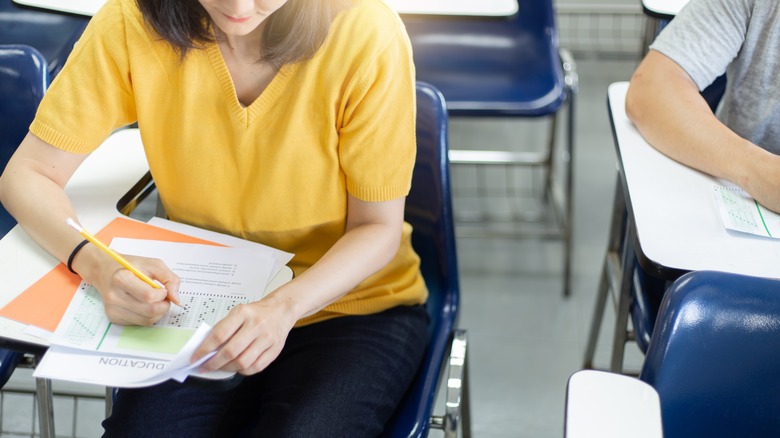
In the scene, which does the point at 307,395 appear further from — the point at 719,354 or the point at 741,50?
the point at 741,50

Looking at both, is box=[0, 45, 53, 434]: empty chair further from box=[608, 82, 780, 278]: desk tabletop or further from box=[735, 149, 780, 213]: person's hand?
box=[735, 149, 780, 213]: person's hand

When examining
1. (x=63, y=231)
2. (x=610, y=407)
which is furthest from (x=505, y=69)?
(x=610, y=407)

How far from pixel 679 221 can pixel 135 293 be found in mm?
766

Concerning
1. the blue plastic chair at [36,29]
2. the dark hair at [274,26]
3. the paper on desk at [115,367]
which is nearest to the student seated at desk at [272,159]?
the dark hair at [274,26]

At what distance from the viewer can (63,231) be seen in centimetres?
126

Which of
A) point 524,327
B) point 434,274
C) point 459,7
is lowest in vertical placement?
point 524,327

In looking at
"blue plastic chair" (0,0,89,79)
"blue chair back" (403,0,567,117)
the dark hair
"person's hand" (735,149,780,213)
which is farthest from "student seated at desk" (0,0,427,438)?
"blue plastic chair" (0,0,89,79)

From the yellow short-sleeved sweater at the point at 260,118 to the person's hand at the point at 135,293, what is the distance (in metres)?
0.22

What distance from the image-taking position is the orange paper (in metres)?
→ 1.12

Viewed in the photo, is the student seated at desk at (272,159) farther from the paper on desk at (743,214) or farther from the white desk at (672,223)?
the paper on desk at (743,214)

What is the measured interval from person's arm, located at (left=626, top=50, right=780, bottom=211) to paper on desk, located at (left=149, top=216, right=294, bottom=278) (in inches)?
25.8

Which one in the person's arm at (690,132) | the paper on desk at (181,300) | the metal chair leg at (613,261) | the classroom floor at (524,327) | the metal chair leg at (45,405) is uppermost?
the paper on desk at (181,300)

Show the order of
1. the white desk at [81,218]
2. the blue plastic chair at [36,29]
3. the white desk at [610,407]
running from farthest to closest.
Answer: the blue plastic chair at [36,29], the white desk at [81,218], the white desk at [610,407]

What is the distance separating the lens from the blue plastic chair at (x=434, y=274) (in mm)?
1326
